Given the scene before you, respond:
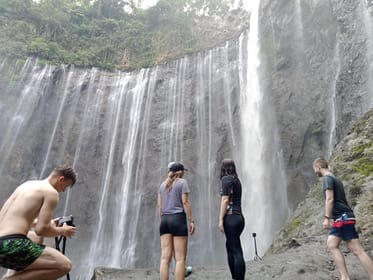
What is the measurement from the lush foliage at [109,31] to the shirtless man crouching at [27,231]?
70.0 feet

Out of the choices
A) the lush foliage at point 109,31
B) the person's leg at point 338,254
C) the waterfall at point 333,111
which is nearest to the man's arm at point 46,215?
the person's leg at point 338,254

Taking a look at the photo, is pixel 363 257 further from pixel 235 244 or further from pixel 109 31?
pixel 109 31

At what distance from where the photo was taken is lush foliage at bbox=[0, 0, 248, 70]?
911 inches

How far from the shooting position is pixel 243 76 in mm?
17906

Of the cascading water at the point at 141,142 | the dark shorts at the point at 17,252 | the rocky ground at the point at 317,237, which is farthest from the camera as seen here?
the cascading water at the point at 141,142

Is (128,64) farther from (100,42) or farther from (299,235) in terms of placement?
(299,235)

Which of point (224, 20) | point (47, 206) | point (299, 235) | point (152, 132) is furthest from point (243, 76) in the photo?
point (47, 206)

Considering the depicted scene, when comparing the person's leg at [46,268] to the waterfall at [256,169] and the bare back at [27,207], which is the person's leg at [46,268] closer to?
the bare back at [27,207]

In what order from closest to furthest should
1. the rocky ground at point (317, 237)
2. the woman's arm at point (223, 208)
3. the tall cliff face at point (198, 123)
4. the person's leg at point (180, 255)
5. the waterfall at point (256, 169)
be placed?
the person's leg at point (180, 255) → the woman's arm at point (223, 208) → the rocky ground at point (317, 237) → the tall cliff face at point (198, 123) → the waterfall at point (256, 169)

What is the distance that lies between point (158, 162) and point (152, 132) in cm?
191

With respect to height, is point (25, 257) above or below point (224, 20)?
below

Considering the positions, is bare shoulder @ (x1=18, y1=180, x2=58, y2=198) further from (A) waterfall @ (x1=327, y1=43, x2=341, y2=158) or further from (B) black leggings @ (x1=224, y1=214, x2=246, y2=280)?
(A) waterfall @ (x1=327, y1=43, x2=341, y2=158)

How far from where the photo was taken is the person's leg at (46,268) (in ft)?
8.91

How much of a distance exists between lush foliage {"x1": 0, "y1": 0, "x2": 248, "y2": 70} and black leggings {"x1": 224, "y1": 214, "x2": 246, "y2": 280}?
20.6 m
